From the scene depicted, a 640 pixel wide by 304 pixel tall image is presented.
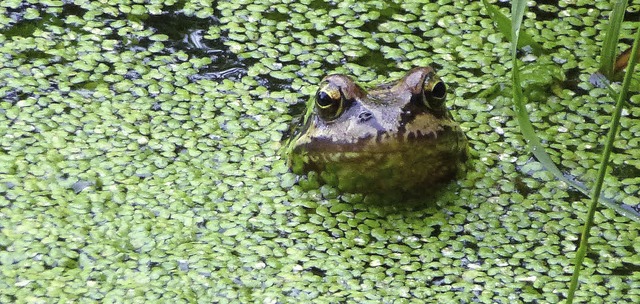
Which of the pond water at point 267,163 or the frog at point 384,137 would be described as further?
the frog at point 384,137

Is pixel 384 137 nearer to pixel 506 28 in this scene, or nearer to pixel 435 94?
pixel 435 94

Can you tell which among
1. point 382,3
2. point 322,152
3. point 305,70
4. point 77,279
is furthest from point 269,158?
point 382,3

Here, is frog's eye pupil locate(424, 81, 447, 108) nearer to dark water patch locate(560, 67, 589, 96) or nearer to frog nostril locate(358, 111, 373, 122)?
frog nostril locate(358, 111, 373, 122)

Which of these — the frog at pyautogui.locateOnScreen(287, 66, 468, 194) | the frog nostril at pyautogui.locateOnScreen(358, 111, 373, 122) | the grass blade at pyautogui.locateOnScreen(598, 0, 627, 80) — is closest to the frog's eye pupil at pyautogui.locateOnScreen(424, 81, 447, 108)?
the frog at pyautogui.locateOnScreen(287, 66, 468, 194)

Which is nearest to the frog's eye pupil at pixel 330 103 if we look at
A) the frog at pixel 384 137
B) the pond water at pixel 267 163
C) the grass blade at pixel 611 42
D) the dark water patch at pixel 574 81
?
the frog at pixel 384 137

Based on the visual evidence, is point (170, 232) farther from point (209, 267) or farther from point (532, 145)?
point (532, 145)

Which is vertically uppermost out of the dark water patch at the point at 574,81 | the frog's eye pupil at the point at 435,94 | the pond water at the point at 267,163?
the frog's eye pupil at the point at 435,94

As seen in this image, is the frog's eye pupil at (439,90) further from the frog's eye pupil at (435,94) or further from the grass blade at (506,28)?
the grass blade at (506,28)
